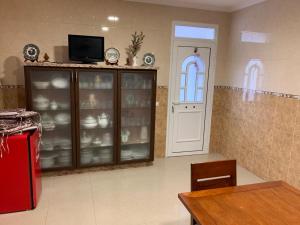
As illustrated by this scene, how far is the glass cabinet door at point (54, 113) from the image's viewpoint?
3.34m

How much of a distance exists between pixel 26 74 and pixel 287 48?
133 inches

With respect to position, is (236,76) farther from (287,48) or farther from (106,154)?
(106,154)

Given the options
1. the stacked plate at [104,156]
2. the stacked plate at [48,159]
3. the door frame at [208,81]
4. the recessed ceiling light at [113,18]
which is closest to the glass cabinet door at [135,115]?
the stacked plate at [104,156]

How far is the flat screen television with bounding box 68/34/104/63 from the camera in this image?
3.39 meters

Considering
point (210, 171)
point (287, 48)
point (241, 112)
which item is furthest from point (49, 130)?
point (287, 48)

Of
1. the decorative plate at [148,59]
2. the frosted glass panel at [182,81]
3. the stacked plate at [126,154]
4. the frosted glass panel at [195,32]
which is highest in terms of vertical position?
the frosted glass panel at [195,32]

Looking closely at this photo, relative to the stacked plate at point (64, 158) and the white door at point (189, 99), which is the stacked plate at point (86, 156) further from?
the white door at point (189, 99)

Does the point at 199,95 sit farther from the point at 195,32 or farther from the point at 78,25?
the point at 78,25

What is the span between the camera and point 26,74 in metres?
3.12

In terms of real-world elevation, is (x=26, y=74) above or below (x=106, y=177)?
above

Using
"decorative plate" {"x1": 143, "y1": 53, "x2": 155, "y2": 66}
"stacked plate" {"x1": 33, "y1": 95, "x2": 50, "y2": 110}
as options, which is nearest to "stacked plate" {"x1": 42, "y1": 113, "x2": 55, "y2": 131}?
"stacked plate" {"x1": 33, "y1": 95, "x2": 50, "y2": 110}

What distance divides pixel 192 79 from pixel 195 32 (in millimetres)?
799

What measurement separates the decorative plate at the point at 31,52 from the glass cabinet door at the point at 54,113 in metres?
0.20

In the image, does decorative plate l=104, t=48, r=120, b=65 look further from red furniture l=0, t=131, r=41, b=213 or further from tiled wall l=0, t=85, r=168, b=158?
red furniture l=0, t=131, r=41, b=213
